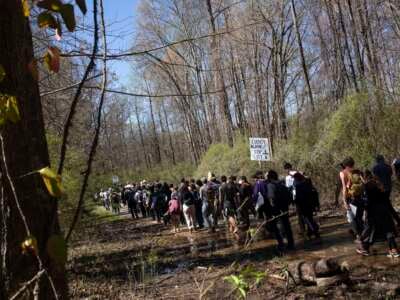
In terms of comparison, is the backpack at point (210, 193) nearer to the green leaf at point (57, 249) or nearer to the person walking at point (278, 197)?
the person walking at point (278, 197)

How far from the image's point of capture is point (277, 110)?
1009 inches

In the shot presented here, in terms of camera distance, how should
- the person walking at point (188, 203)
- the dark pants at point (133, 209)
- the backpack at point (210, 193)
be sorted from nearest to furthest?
the backpack at point (210, 193)
the person walking at point (188, 203)
the dark pants at point (133, 209)

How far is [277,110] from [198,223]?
924cm

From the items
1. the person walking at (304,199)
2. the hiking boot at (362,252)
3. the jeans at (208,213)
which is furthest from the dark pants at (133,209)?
the hiking boot at (362,252)

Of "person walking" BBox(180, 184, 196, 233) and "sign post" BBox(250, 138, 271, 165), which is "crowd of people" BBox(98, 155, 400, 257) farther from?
"sign post" BBox(250, 138, 271, 165)

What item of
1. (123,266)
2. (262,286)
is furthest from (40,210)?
(123,266)

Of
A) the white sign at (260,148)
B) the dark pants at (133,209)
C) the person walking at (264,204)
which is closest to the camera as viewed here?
the person walking at (264,204)

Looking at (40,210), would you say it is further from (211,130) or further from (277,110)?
(211,130)

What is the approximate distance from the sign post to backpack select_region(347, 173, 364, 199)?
352 inches

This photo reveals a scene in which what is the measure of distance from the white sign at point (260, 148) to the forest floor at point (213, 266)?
10.1 feet

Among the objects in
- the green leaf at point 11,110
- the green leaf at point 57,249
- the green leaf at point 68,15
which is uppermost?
the green leaf at point 68,15

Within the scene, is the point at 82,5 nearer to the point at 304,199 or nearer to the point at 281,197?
the point at 281,197

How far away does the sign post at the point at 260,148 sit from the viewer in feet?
59.2

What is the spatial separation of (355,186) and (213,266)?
3.69 meters
